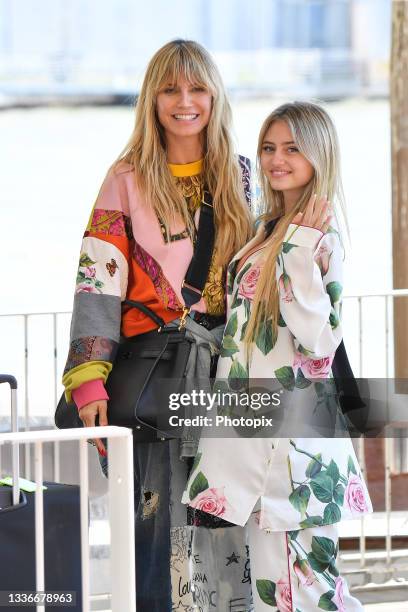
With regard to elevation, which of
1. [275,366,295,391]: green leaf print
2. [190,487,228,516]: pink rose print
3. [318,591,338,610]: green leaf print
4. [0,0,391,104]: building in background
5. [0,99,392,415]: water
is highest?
A: [0,0,391,104]: building in background

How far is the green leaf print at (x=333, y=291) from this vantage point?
2.22 meters

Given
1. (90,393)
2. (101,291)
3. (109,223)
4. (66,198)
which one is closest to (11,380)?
(90,393)

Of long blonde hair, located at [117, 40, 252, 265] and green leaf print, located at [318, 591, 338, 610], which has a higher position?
long blonde hair, located at [117, 40, 252, 265]

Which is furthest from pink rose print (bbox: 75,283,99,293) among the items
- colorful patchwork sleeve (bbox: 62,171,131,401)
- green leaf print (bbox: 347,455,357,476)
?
green leaf print (bbox: 347,455,357,476)

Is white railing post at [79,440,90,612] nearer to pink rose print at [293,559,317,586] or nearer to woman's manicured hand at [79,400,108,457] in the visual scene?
woman's manicured hand at [79,400,108,457]

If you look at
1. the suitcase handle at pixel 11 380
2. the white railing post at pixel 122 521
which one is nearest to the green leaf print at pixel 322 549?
the white railing post at pixel 122 521

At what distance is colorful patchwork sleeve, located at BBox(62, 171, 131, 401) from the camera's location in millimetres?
2344

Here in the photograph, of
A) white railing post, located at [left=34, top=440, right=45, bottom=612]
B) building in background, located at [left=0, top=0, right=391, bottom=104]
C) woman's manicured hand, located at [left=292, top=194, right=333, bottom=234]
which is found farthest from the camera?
building in background, located at [left=0, top=0, right=391, bottom=104]

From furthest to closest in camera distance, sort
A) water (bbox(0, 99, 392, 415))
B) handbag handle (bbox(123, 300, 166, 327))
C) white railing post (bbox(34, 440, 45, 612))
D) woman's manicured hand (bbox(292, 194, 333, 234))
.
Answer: water (bbox(0, 99, 392, 415))
handbag handle (bbox(123, 300, 166, 327))
woman's manicured hand (bbox(292, 194, 333, 234))
white railing post (bbox(34, 440, 45, 612))

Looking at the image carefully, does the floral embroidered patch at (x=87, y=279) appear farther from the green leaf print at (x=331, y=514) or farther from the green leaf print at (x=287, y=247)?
the green leaf print at (x=331, y=514)

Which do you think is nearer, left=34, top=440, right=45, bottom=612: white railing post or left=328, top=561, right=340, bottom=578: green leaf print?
left=34, top=440, right=45, bottom=612: white railing post

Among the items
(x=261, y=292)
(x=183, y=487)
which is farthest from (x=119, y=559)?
(x=261, y=292)

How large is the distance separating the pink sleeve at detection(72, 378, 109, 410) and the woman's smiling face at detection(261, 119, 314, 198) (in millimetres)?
557

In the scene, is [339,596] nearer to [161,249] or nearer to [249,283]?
[249,283]
